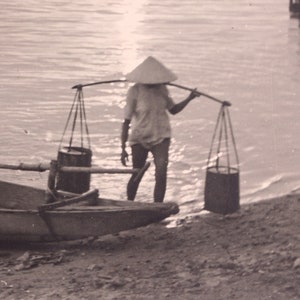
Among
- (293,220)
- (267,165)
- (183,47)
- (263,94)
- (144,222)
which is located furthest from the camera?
(183,47)

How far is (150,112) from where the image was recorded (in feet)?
27.9

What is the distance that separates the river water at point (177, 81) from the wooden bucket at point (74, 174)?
1.38 metres

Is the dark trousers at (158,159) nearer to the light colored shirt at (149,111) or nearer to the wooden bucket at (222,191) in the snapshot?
the light colored shirt at (149,111)

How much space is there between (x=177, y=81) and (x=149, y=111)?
37.0 ft

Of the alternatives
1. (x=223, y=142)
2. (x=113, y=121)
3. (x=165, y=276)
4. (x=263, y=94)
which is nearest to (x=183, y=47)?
(x=263, y=94)

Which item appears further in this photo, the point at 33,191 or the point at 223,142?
the point at 223,142

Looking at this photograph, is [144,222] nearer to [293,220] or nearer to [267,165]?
[293,220]

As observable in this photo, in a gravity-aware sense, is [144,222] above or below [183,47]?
below

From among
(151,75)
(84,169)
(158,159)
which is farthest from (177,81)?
(84,169)

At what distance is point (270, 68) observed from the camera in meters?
22.2

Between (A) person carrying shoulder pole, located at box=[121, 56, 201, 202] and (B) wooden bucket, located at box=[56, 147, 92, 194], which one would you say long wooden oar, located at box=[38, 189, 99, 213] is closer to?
(A) person carrying shoulder pole, located at box=[121, 56, 201, 202]

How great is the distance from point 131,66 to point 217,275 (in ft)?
49.1

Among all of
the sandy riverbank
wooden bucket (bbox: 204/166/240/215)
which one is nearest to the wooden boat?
the sandy riverbank

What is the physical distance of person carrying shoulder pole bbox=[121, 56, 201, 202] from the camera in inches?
330
